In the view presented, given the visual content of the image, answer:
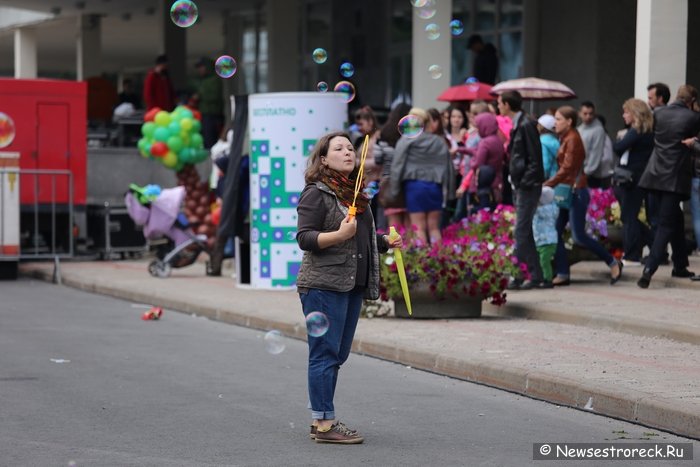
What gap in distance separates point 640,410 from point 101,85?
27991 mm

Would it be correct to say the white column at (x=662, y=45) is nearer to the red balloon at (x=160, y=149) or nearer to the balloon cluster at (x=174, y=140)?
the balloon cluster at (x=174, y=140)

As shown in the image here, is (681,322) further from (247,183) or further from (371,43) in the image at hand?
(371,43)

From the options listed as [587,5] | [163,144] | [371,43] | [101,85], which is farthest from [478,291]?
Result: [101,85]

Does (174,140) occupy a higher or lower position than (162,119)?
lower

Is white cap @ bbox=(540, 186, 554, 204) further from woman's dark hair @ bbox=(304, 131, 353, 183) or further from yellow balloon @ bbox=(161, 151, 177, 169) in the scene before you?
woman's dark hair @ bbox=(304, 131, 353, 183)

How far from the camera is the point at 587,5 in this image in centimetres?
2589

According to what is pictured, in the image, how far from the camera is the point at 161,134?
21.0 metres

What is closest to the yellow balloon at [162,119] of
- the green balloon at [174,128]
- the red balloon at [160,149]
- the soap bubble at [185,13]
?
the green balloon at [174,128]

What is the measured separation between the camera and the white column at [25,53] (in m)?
45.9

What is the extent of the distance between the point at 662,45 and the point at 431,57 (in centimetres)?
547

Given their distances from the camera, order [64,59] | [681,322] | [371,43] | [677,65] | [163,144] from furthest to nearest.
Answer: [64,59]
[371,43]
[163,144]
[677,65]
[681,322]

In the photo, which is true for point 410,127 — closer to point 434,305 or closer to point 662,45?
point 434,305

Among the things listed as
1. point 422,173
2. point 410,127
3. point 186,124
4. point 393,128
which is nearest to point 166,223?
point 186,124

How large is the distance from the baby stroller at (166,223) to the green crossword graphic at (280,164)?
8.46 feet
